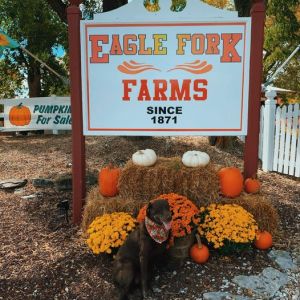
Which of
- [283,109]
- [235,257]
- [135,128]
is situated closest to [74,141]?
[135,128]

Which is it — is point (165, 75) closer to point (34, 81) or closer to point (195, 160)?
point (195, 160)

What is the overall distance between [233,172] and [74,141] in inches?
75.1

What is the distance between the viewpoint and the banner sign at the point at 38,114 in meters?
13.0

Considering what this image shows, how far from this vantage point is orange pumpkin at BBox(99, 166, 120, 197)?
14.2 feet

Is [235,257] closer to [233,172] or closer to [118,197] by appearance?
[233,172]

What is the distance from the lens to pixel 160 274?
3500 millimetres

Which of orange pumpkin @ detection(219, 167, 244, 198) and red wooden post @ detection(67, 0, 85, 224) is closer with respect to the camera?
orange pumpkin @ detection(219, 167, 244, 198)

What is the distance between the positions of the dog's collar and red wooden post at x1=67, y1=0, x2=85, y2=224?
168 cm

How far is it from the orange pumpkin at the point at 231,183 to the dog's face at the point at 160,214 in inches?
51.0

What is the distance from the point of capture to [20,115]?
43.2ft

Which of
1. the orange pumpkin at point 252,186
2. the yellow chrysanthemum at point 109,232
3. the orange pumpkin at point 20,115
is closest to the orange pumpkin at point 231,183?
the orange pumpkin at point 252,186

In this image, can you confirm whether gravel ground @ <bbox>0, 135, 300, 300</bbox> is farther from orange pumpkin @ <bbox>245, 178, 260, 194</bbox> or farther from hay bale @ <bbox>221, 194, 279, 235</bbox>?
orange pumpkin @ <bbox>245, 178, 260, 194</bbox>

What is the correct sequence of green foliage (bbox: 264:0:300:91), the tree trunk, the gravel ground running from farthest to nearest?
1. the tree trunk
2. green foliage (bbox: 264:0:300:91)
3. the gravel ground

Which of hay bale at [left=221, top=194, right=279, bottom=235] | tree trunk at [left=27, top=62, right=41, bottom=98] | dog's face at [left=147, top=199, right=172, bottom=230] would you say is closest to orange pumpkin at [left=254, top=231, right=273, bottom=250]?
hay bale at [left=221, top=194, right=279, bottom=235]
